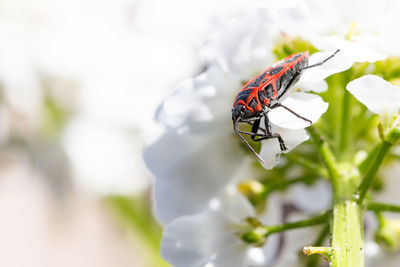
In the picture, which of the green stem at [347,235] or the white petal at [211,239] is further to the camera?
the white petal at [211,239]

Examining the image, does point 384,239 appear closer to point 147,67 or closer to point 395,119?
point 395,119

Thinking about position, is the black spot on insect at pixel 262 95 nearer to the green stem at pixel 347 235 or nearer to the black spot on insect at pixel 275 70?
the black spot on insect at pixel 275 70

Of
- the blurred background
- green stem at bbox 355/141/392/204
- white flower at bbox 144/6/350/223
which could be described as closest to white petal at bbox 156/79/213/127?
white flower at bbox 144/6/350/223

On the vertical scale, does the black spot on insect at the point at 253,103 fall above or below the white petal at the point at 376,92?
below

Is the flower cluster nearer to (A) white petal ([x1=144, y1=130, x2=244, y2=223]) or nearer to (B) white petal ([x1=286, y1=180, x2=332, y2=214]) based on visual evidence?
(A) white petal ([x1=144, y1=130, x2=244, y2=223])

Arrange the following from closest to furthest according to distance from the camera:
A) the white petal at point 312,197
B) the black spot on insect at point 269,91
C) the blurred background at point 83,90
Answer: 1. the black spot on insect at point 269,91
2. the white petal at point 312,197
3. the blurred background at point 83,90

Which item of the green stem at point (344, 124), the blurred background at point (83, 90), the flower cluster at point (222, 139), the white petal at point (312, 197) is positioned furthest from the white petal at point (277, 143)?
the blurred background at point (83, 90)
